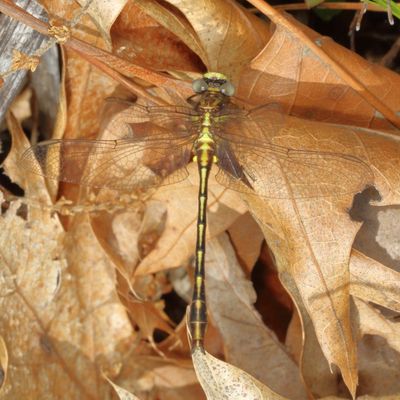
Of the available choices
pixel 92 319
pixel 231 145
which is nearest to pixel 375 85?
pixel 231 145

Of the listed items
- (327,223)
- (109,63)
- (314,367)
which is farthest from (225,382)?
(109,63)

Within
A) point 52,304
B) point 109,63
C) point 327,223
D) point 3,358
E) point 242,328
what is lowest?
point 3,358

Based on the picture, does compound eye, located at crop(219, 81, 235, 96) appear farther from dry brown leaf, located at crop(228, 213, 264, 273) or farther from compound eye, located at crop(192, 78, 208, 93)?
dry brown leaf, located at crop(228, 213, 264, 273)

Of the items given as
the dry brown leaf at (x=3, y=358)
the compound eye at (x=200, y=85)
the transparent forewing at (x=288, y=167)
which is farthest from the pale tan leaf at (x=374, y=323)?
the dry brown leaf at (x=3, y=358)

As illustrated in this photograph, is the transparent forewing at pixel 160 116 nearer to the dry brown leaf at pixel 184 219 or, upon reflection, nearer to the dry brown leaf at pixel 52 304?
the dry brown leaf at pixel 184 219

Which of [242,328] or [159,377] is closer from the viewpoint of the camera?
[242,328]

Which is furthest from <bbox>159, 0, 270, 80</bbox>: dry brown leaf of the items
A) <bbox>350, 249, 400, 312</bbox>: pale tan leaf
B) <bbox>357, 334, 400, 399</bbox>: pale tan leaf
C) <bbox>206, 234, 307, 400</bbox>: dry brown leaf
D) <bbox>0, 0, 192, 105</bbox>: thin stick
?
<bbox>357, 334, 400, 399</bbox>: pale tan leaf

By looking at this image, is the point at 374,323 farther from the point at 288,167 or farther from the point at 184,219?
the point at 184,219
